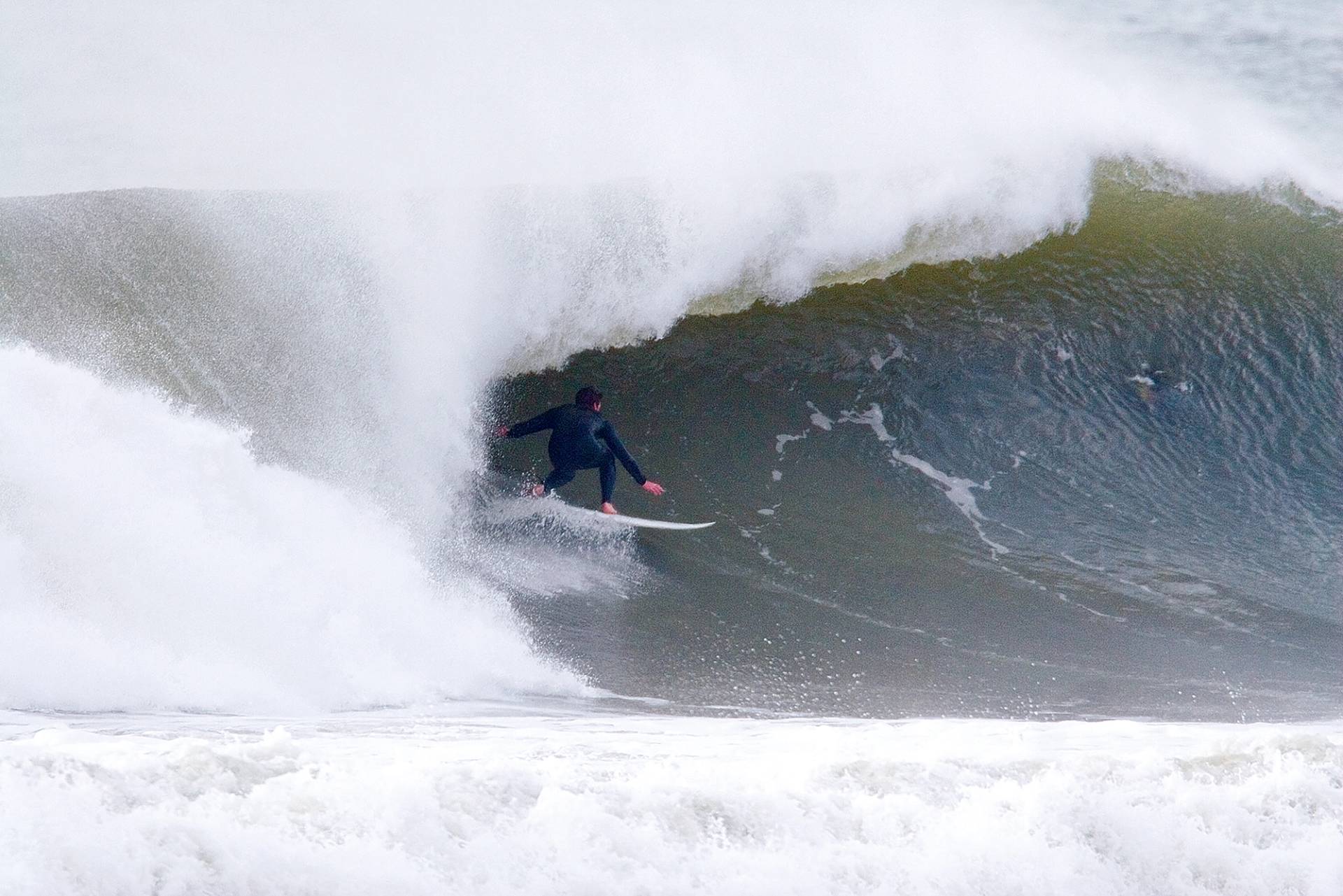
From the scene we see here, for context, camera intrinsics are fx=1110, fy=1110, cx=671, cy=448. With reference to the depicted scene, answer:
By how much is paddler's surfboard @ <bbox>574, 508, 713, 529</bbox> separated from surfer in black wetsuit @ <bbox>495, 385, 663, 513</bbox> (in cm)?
12

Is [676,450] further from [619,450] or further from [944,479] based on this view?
[944,479]

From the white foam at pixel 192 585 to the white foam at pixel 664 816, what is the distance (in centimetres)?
77

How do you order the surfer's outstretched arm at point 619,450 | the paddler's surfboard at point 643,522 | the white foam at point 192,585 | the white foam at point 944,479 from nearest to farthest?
1. the white foam at point 192,585
2. the surfer's outstretched arm at point 619,450
3. the paddler's surfboard at point 643,522
4. the white foam at point 944,479

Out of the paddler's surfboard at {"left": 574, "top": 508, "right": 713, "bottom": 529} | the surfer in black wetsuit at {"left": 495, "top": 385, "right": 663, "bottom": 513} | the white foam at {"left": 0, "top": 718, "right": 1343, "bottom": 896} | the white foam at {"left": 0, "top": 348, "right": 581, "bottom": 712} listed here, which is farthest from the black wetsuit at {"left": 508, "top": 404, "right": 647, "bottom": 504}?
the white foam at {"left": 0, "top": 718, "right": 1343, "bottom": 896}

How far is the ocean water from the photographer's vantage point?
3676 millimetres

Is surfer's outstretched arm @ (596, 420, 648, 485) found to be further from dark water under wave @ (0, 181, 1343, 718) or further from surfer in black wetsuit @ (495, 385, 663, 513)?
dark water under wave @ (0, 181, 1343, 718)

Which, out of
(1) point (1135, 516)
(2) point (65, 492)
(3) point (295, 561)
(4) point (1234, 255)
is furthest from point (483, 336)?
(4) point (1234, 255)

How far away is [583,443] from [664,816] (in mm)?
3058

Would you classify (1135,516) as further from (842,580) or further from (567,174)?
(567,174)

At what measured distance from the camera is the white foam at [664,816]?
311 centimetres

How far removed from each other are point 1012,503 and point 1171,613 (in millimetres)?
1141

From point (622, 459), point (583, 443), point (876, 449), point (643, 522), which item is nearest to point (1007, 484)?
point (876, 449)

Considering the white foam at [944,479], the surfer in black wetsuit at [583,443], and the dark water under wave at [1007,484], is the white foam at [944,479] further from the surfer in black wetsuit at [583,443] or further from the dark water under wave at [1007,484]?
the surfer in black wetsuit at [583,443]

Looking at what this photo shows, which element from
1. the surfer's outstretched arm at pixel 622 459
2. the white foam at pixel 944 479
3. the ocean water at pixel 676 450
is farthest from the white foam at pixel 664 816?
the white foam at pixel 944 479
